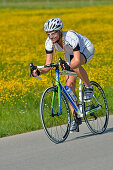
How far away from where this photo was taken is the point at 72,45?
714 centimetres

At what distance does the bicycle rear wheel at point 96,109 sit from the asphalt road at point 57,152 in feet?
0.34

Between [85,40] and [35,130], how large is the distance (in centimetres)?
161

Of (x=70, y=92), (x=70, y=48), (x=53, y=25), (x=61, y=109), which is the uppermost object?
(x=53, y=25)

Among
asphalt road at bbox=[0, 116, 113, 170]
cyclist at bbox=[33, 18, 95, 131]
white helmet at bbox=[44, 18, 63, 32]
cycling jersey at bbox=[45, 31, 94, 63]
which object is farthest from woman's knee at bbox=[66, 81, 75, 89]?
white helmet at bbox=[44, 18, 63, 32]

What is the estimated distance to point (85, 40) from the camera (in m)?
7.58

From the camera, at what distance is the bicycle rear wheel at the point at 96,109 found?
788cm

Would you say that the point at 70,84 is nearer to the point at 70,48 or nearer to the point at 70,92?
the point at 70,92


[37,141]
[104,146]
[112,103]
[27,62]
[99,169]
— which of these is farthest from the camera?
[27,62]

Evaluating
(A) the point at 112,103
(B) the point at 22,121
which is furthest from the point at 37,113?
(A) the point at 112,103

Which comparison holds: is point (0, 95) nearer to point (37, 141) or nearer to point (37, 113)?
point (37, 113)

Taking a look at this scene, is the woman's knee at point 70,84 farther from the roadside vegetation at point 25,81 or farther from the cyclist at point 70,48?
the roadside vegetation at point 25,81

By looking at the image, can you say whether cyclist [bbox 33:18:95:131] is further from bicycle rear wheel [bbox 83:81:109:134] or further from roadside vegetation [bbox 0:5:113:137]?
roadside vegetation [bbox 0:5:113:137]

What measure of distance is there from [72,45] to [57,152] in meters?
1.32

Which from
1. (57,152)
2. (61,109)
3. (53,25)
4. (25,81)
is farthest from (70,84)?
(25,81)
